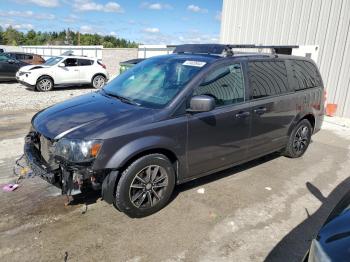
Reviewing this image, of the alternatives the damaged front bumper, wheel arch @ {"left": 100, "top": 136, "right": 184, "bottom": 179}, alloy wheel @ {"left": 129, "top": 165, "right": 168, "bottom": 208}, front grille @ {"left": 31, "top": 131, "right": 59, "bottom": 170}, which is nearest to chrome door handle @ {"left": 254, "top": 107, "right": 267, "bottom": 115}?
wheel arch @ {"left": 100, "top": 136, "right": 184, "bottom": 179}

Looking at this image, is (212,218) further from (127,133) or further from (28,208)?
(28,208)

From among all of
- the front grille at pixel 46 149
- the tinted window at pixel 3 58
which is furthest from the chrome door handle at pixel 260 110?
the tinted window at pixel 3 58

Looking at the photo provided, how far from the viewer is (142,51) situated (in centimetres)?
2506

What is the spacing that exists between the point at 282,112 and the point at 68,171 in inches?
132

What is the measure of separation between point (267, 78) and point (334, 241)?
10.7 ft

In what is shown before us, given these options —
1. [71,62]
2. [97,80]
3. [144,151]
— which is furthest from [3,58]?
[144,151]

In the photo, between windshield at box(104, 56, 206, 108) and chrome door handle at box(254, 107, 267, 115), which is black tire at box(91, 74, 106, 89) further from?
chrome door handle at box(254, 107, 267, 115)

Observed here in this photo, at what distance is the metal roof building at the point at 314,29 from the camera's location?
985 centimetres

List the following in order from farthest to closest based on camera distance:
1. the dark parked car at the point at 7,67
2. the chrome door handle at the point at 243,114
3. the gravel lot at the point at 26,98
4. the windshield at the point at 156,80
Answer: the dark parked car at the point at 7,67 → the gravel lot at the point at 26,98 → the chrome door handle at the point at 243,114 → the windshield at the point at 156,80

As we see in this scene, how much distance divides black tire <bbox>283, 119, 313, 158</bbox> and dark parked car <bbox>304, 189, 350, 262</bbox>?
137 inches

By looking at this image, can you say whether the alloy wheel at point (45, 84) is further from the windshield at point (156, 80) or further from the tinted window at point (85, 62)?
the windshield at point (156, 80)

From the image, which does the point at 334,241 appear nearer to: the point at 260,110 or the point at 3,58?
the point at 260,110

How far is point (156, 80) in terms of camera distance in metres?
4.26

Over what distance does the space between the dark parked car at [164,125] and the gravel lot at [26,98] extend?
6597mm
